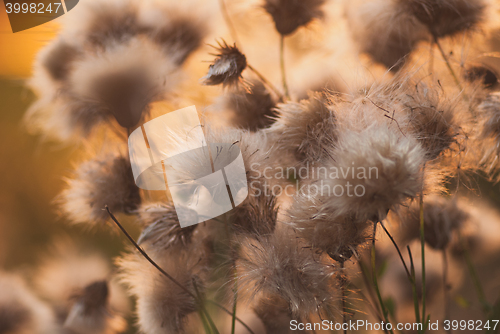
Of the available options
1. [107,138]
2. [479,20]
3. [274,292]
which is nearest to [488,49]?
[479,20]

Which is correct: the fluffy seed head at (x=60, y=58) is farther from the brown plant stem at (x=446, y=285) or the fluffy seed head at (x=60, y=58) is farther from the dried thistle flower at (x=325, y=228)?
the brown plant stem at (x=446, y=285)

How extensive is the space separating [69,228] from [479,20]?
821 millimetres

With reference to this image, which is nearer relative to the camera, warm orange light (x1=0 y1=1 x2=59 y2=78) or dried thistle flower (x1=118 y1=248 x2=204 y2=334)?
dried thistle flower (x1=118 y1=248 x2=204 y2=334)

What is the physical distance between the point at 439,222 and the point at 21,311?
82 cm

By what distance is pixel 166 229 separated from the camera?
1.38 feet

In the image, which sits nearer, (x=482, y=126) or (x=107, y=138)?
(x=482, y=126)

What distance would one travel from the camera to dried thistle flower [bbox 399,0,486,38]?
1.48 ft

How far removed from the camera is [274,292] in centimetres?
36

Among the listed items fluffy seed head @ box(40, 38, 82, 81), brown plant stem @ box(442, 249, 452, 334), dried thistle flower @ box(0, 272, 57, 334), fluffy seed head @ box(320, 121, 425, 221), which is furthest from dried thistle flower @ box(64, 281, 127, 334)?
brown plant stem @ box(442, 249, 452, 334)

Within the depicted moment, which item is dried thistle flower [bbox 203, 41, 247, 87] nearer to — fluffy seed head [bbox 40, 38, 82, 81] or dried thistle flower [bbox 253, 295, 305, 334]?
fluffy seed head [bbox 40, 38, 82, 81]

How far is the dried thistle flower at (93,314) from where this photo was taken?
564mm

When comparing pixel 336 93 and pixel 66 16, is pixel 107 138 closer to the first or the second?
pixel 66 16

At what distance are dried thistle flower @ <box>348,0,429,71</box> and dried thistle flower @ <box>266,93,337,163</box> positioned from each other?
178 mm

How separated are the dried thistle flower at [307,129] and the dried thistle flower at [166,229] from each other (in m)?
0.16
